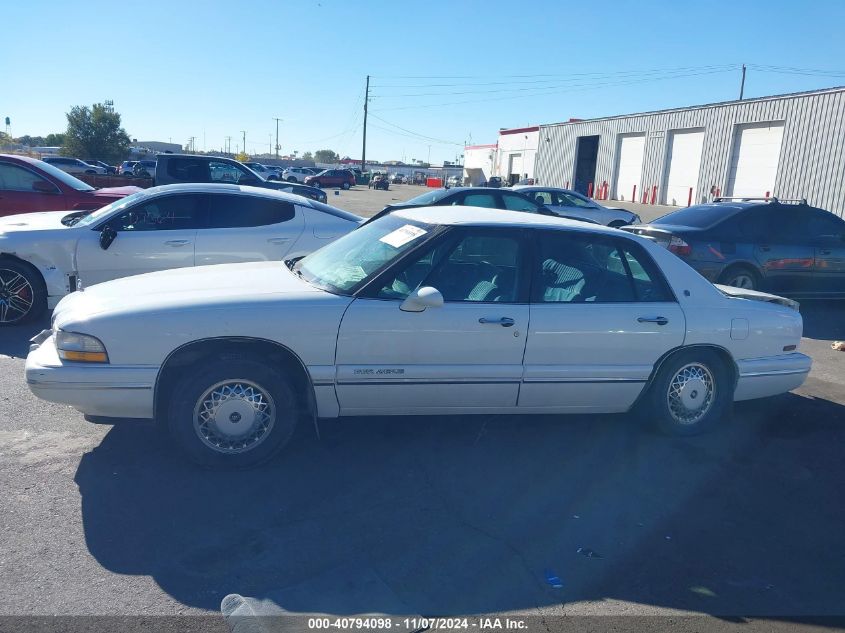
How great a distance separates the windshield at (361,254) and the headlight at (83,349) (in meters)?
1.33

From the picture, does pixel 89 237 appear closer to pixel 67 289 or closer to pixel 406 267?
Result: pixel 67 289

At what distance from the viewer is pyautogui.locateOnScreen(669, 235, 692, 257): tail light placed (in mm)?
9617

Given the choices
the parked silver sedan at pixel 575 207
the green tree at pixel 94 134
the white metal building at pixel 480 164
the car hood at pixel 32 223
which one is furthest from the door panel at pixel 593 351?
the white metal building at pixel 480 164

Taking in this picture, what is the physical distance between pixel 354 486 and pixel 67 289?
4706mm

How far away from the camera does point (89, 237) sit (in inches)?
295

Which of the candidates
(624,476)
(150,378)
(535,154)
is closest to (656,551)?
(624,476)

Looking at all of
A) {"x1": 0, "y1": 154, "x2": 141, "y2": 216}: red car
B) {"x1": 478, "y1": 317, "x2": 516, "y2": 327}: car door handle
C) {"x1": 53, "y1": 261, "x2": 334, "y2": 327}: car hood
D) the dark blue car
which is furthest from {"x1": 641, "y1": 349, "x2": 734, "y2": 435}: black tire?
{"x1": 0, "y1": 154, "x2": 141, "y2": 216}: red car

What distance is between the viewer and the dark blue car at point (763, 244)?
9.72 metres

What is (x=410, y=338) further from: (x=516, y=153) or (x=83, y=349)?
(x=516, y=153)

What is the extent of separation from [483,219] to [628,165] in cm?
3793

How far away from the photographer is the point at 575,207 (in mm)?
17719

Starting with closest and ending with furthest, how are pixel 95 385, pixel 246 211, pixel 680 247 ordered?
pixel 95 385
pixel 246 211
pixel 680 247

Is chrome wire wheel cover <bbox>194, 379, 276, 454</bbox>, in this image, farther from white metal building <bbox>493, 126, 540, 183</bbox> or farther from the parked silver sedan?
white metal building <bbox>493, 126, 540, 183</bbox>

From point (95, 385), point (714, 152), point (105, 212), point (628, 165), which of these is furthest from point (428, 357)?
point (628, 165)
